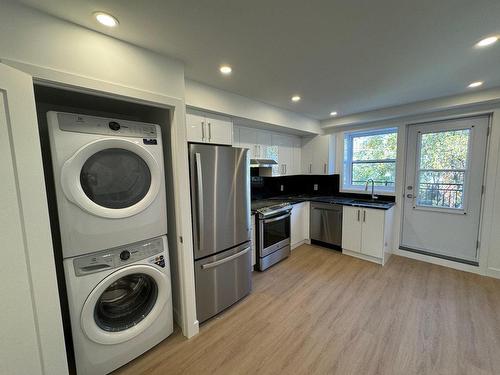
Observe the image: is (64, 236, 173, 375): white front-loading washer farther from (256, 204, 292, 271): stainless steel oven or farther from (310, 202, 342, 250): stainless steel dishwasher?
(310, 202, 342, 250): stainless steel dishwasher

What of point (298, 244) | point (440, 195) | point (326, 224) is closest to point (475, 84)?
point (440, 195)

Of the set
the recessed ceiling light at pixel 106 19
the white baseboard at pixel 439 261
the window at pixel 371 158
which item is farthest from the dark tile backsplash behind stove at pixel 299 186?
the recessed ceiling light at pixel 106 19

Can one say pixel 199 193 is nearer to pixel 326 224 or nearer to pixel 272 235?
pixel 272 235

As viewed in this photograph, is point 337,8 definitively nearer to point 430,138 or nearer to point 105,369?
point 105,369

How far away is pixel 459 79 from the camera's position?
2.15 metres

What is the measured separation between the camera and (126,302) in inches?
65.6

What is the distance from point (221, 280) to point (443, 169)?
3.52 metres

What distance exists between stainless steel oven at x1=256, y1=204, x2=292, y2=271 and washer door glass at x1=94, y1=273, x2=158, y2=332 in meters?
1.52

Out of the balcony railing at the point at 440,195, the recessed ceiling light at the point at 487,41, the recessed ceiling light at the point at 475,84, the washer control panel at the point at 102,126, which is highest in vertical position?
the recessed ceiling light at the point at 475,84

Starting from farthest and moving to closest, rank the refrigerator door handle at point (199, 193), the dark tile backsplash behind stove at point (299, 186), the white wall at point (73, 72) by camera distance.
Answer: the dark tile backsplash behind stove at point (299, 186), the refrigerator door handle at point (199, 193), the white wall at point (73, 72)

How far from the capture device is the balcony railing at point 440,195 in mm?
2945

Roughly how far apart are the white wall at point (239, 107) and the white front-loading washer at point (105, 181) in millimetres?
754

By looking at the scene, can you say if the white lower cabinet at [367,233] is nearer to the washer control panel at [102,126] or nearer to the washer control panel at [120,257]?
the washer control panel at [120,257]

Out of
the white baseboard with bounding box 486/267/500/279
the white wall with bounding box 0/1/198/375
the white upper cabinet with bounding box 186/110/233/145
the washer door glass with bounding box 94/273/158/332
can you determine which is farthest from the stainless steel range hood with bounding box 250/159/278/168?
the white baseboard with bounding box 486/267/500/279
